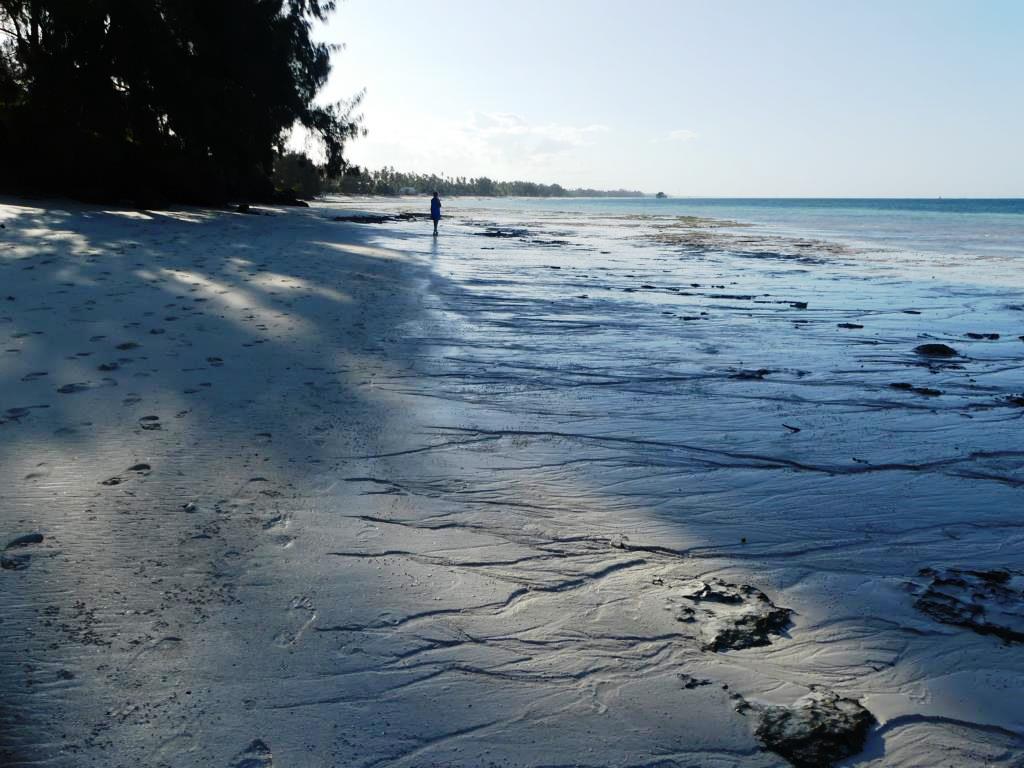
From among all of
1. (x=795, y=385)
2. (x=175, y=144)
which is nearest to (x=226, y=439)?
(x=795, y=385)

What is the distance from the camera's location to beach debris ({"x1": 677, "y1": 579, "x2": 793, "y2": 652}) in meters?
2.44

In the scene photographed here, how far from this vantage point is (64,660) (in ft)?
7.09

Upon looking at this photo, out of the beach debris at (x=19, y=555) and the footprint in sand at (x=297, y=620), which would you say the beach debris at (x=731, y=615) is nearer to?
the footprint in sand at (x=297, y=620)

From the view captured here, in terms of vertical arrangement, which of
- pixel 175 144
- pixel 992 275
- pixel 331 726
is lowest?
pixel 331 726

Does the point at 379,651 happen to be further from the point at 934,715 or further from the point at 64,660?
the point at 934,715

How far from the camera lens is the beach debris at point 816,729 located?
6.30 feet

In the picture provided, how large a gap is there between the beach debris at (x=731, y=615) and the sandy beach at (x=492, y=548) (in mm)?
12

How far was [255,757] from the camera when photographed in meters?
1.85

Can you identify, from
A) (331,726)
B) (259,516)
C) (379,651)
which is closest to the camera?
(331,726)

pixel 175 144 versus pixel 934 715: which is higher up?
pixel 175 144

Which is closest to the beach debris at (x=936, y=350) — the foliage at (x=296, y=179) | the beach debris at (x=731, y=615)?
the beach debris at (x=731, y=615)

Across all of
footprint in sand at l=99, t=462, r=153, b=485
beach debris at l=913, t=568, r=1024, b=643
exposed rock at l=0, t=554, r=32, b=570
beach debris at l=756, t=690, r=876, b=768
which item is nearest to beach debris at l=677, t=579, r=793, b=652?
beach debris at l=756, t=690, r=876, b=768

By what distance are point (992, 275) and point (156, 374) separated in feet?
54.0

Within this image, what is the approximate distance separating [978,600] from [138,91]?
87.6ft
